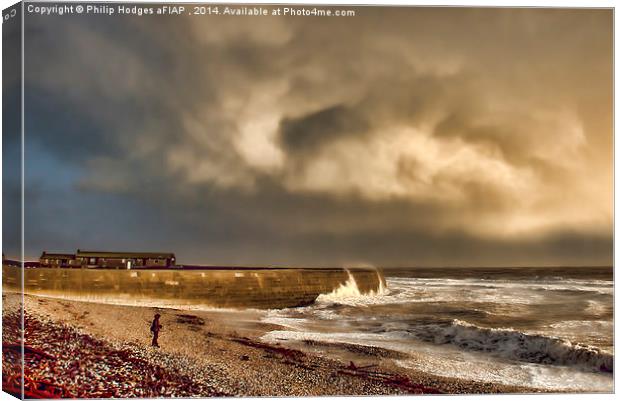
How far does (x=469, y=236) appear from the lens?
11.3 m

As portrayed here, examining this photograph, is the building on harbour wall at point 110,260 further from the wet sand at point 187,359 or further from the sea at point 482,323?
the sea at point 482,323

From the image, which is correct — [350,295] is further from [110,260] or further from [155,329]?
[110,260]

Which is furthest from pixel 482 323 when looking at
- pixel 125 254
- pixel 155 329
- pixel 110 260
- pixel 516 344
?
pixel 110 260

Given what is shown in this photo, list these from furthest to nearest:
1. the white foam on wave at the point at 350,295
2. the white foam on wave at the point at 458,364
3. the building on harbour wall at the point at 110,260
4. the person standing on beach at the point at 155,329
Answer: the white foam on wave at the point at 350,295, the white foam on wave at the point at 458,364, the person standing on beach at the point at 155,329, the building on harbour wall at the point at 110,260

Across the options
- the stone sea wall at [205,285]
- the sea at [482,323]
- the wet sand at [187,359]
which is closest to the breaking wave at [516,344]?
the sea at [482,323]

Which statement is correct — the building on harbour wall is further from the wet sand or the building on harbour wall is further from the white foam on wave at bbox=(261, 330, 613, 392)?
the white foam on wave at bbox=(261, 330, 613, 392)

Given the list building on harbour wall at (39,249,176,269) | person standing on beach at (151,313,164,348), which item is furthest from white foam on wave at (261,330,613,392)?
building on harbour wall at (39,249,176,269)

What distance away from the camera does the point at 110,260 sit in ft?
35.4

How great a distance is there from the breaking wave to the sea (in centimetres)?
1

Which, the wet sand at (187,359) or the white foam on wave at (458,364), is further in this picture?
the white foam on wave at (458,364)

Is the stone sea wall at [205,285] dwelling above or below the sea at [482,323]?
above

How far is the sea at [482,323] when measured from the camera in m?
11.1

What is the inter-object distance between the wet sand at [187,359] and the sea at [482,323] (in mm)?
168

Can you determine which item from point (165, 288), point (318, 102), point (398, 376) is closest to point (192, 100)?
point (318, 102)
